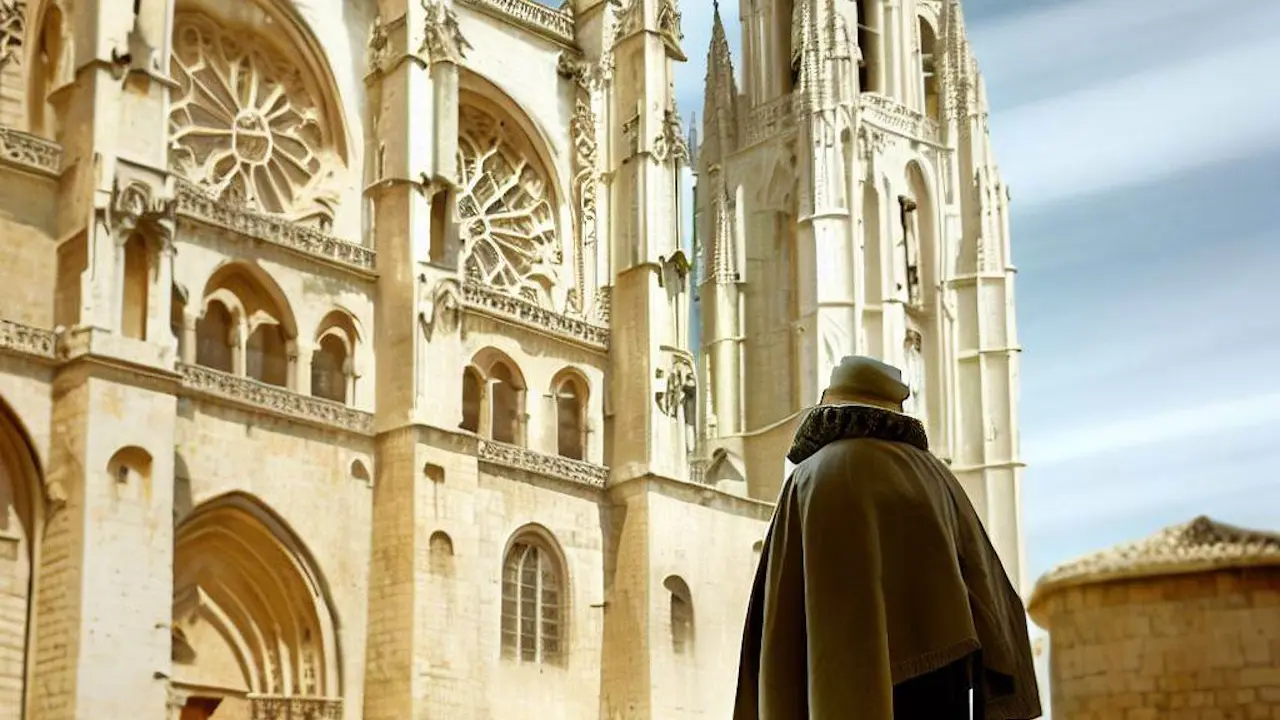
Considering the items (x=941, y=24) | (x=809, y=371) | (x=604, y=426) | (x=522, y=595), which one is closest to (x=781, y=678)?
(x=522, y=595)

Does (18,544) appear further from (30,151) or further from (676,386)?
(676,386)

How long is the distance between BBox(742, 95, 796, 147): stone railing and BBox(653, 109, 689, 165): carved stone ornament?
28.3ft

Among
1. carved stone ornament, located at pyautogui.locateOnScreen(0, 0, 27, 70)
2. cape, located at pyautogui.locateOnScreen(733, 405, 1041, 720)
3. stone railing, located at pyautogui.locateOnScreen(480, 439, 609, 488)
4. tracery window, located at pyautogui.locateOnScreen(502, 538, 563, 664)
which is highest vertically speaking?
carved stone ornament, located at pyautogui.locateOnScreen(0, 0, 27, 70)

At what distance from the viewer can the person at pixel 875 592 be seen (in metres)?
3.03

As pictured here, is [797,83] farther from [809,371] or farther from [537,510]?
[537,510]

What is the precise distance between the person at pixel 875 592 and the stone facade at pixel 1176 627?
360 inches

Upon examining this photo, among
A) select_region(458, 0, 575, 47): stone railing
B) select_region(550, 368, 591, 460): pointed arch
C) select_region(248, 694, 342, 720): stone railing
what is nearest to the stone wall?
select_region(248, 694, 342, 720): stone railing

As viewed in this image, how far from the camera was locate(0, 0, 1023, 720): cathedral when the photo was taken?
1748 centimetres

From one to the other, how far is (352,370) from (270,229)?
1992mm

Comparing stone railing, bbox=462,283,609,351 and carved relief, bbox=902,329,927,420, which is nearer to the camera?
stone railing, bbox=462,283,609,351

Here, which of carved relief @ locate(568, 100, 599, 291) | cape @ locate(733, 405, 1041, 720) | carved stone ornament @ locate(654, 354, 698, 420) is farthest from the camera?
carved relief @ locate(568, 100, 599, 291)

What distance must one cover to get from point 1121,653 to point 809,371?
62.1 feet

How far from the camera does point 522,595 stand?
73.9 feet

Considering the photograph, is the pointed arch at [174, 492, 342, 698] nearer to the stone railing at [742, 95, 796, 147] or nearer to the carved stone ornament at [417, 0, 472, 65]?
the carved stone ornament at [417, 0, 472, 65]
